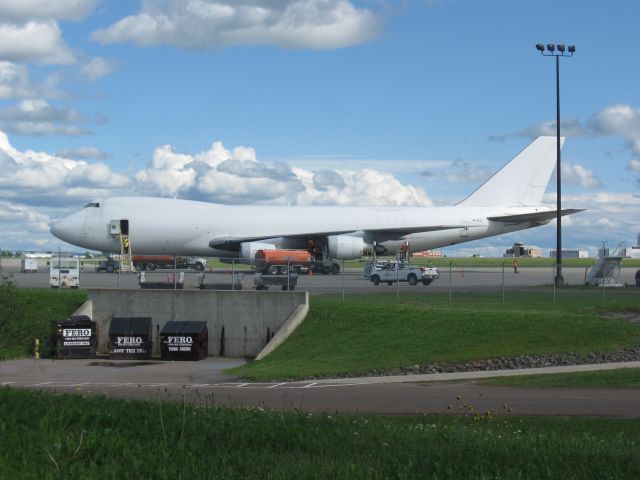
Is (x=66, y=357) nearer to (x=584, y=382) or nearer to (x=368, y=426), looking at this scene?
(x=584, y=382)

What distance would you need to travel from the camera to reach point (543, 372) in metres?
22.9

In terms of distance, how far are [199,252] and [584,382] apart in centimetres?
4819

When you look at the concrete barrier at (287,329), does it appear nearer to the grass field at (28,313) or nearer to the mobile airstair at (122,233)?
the grass field at (28,313)

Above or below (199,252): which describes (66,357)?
below

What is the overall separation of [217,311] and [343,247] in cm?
3057

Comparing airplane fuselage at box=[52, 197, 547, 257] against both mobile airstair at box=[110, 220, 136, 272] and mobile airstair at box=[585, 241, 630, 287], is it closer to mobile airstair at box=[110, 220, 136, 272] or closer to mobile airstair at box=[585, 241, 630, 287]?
mobile airstair at box=[110, 220, 136, 272]

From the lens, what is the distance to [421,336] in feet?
94.3

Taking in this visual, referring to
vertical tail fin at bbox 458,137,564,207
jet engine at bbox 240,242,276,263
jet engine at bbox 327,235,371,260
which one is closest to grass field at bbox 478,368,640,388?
jet engine at bbox 240,242,276,263

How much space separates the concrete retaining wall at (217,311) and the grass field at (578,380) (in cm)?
1356

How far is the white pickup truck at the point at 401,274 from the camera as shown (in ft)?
177

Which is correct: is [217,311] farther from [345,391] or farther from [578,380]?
[578,380]

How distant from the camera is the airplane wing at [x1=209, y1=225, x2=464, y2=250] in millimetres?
65500

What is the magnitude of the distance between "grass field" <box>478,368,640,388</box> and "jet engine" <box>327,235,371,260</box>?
43207mm

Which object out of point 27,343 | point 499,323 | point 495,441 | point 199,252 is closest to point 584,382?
point 499,323
